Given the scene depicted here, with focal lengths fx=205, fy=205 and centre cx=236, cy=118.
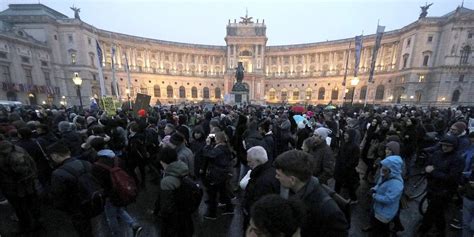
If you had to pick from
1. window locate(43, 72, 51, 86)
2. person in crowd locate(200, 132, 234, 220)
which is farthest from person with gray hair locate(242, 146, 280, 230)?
window locate(43, 72, 51, 86)

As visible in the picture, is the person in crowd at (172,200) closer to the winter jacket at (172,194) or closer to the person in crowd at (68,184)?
the winter jacket at (172,194)

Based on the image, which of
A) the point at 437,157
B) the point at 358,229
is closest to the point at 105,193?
the point at 358,229

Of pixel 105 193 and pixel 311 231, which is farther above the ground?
pixel 311 231

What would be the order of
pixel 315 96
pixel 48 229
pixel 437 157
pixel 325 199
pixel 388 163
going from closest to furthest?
pixel 325 199, pixel 388 163, pixel 437 157, pixel 48 229, pixel 315 96

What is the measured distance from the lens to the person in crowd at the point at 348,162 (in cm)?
439

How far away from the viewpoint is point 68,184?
2756 mm

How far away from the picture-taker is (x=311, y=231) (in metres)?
1.72

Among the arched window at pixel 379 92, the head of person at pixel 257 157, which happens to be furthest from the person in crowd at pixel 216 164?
the arched window at pixel 379 92

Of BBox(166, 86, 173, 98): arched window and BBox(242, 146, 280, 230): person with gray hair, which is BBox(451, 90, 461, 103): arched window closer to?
BBox(242, 146, 280, 230): person with gray hair

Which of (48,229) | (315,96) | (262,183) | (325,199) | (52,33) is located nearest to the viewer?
(325,199)

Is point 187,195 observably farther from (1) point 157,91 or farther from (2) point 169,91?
(2) point 169,91

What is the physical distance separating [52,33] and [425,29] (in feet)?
230

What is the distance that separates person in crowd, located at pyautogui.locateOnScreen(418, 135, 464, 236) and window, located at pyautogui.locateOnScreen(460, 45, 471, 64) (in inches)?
2072

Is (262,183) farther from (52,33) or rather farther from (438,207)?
(52,33)
